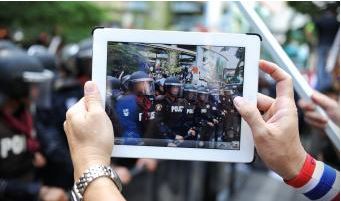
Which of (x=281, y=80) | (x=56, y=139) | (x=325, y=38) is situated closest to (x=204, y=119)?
(x=281, y=80)

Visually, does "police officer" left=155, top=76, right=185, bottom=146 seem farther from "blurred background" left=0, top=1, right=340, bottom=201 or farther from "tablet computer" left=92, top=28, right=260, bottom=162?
"blurred background" left=0, top=1, right=340, bottom=201

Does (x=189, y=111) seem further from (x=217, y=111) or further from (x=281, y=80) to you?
(x=281, y=80)

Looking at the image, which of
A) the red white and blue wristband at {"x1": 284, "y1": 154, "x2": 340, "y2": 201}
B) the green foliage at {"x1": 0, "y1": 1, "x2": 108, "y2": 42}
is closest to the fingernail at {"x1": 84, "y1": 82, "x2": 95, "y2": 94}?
the red white and blue wristband at {"x1": 284, "y1": 154, "x2": 340, "y2": 201}

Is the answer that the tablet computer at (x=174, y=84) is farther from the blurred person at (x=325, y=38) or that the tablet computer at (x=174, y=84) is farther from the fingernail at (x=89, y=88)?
the blurred person at (x=325, y=38)

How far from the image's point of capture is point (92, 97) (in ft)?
4.60

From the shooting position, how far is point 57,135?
14.4 feet

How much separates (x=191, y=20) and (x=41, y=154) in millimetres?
13500

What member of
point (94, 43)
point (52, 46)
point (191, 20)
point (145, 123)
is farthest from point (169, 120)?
point (191, 20)

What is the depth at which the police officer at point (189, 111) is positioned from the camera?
1.48 m

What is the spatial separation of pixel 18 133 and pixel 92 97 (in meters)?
2.33

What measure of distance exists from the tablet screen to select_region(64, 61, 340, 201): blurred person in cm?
7

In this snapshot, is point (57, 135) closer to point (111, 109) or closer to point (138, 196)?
point (138, 196)

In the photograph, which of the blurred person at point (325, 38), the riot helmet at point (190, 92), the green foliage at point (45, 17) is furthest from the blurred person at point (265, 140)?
the green foliage at point (45, 17)

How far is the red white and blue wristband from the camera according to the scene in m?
1.52
